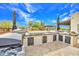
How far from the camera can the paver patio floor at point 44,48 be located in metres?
1.74

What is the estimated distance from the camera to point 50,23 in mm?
1754

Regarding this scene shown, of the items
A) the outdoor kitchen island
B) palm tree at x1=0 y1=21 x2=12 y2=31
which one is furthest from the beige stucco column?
palm tree at x1=0 y1=21 x2=12 y2=31

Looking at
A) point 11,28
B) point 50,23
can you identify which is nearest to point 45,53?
point 50,23

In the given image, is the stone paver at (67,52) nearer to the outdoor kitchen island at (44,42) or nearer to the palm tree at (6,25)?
the outdoor kitchen island at (44,42)

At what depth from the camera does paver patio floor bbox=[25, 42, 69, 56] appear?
1.74m

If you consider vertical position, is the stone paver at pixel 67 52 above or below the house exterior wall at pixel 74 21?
below

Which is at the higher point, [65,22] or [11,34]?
[65,22]

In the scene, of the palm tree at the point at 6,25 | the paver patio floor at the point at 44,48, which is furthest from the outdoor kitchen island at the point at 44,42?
the palm tree at the point at 6,25

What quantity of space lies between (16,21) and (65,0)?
59cm

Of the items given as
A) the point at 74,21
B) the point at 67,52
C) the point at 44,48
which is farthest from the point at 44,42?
the point at 74,21

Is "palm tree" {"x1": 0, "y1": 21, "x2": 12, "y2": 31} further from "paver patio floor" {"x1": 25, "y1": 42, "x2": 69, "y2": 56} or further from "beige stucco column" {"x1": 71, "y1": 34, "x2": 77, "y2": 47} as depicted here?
"beige stucco column" {"x1": 71, "y1": 34, "x2": 77, "y2": 47}

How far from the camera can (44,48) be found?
1.76 metres

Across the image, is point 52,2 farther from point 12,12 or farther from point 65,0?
point 12,12

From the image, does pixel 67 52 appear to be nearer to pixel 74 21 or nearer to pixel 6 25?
pixel 74 21
